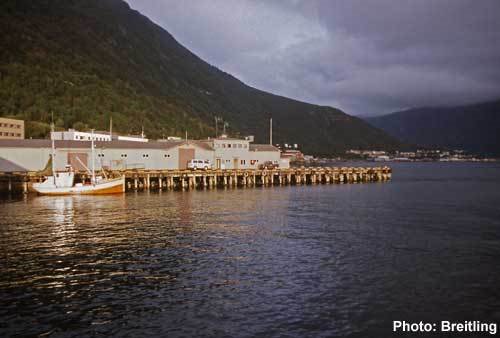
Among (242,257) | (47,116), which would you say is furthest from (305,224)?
(47,116)

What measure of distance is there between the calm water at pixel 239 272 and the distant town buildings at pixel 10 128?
65.3 m

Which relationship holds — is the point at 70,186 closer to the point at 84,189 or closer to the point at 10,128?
the point at 84,189

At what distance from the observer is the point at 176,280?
2403 cm

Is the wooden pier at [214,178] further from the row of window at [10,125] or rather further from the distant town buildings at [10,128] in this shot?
the row of window at [10,125]

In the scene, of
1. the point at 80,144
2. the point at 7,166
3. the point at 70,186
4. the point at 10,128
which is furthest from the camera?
the point at 10,128

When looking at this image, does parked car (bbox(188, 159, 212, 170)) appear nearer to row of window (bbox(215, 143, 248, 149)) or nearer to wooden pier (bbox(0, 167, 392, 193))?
wooden pier (bbox(0, 167, 392, 193))

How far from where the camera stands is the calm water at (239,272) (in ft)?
61.7

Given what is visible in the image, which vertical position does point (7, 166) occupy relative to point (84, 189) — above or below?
above

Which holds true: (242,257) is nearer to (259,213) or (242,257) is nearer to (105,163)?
(259,213)

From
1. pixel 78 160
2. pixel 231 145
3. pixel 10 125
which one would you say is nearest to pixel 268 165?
pixel 231 145

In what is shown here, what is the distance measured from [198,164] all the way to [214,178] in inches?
189

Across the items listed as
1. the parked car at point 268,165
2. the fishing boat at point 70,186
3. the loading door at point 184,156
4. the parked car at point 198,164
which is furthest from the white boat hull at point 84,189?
the parked car at point 268,165

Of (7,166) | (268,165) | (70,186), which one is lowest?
(70,186)

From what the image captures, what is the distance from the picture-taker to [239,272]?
25.5 m
